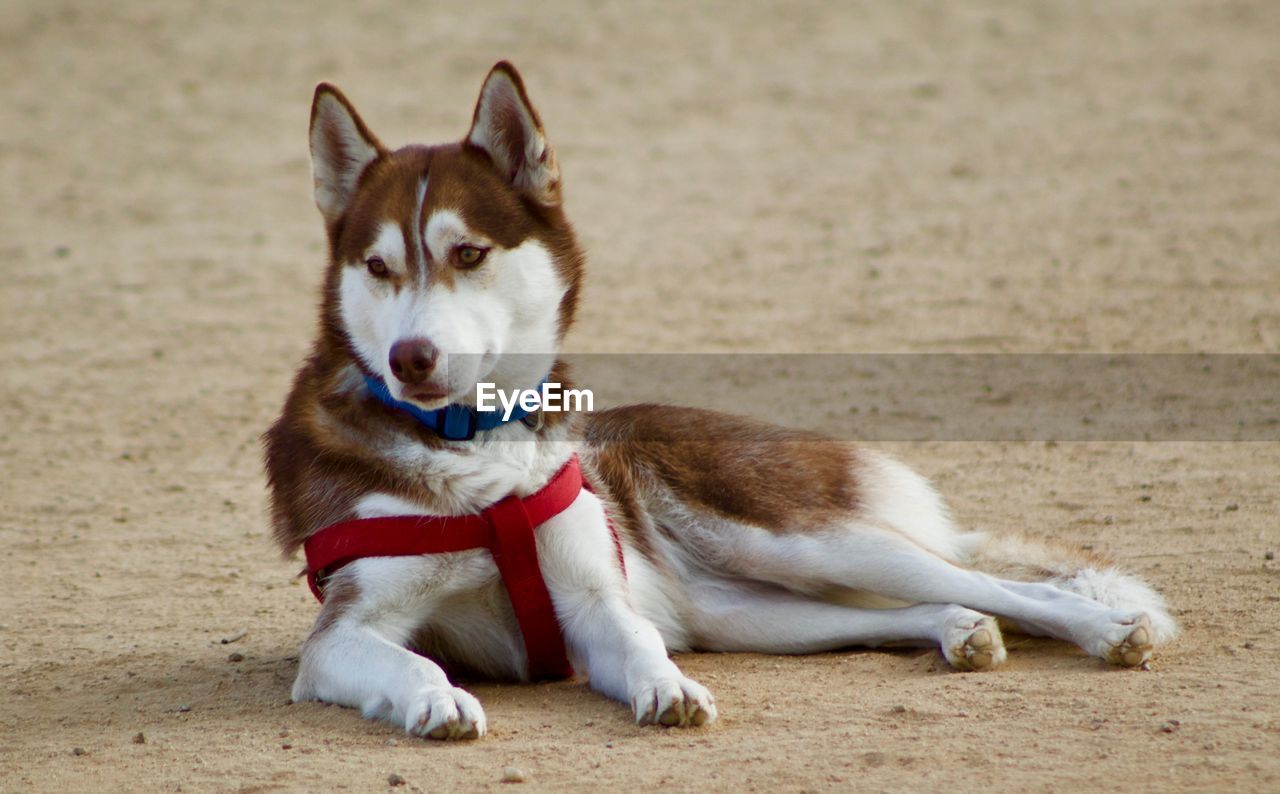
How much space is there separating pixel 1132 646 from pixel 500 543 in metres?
1.81

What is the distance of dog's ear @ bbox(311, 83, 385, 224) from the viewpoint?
4629 mm

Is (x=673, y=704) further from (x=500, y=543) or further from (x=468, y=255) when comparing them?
(x=468, y=255)

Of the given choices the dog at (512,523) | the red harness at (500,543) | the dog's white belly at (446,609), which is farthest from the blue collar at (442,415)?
the dog's white belly at (446,609)

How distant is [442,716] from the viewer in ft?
13.0

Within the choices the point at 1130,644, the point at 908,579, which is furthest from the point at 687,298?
the point at 1130,644

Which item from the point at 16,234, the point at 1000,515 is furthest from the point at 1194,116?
the point at 16,234

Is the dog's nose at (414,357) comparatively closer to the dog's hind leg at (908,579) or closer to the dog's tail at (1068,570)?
the dog's hind leg at (908,579)

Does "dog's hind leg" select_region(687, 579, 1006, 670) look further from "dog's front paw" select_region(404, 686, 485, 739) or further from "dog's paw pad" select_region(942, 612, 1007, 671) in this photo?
"dog's front paw" select_region(404, 686, 485, 739)

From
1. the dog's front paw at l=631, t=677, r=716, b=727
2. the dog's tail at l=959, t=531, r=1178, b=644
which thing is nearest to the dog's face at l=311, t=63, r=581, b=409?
the dog's front paw at l=631, t=677, r=716, b=727

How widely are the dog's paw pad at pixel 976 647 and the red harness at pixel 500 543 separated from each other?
1.14 m

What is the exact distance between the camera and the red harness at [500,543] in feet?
14.2

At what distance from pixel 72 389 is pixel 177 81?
8.51 metres

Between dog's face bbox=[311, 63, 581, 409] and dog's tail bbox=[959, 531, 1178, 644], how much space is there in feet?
5.29

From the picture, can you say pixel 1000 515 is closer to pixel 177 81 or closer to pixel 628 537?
pixel 628 537
